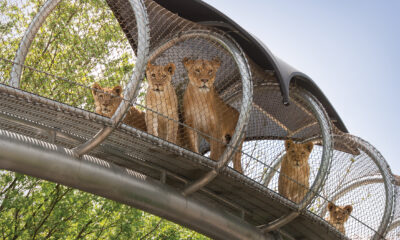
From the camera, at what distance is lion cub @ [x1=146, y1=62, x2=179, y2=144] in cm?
667

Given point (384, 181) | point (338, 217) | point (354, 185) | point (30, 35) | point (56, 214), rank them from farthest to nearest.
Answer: point (56, 214)
point (338, 217)
point (354, 185)
point (384, 181)
point (30, 35)

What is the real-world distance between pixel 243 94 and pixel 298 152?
8.72ft

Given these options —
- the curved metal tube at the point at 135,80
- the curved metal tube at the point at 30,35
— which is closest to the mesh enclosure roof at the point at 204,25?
the curved metal tube at the point at 135,80

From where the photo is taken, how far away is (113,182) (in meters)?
5.82

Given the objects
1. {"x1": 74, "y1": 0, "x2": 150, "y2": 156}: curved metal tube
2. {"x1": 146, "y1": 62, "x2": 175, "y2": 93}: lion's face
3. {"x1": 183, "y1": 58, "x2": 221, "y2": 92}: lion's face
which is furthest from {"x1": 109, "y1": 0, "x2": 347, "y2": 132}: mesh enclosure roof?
{"x1": 74, "y1": 0, "x2": 150, "y2": 156}: curved metal tube

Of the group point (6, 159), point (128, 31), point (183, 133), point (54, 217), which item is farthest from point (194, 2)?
point (54, 217)

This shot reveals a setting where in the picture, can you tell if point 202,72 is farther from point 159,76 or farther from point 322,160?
point 322,160

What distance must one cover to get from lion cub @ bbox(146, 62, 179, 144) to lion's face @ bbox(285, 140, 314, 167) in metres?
2.38

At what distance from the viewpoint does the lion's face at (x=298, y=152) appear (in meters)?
8.43

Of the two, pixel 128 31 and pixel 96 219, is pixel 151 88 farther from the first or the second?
pixel 96 219

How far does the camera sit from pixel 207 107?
6.99 metres

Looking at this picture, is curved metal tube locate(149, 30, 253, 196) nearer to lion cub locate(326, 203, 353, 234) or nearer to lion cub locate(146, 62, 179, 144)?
lion cub locate(146, 62, 179, 144)

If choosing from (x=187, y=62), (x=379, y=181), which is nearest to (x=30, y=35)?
(x=187, y=62)

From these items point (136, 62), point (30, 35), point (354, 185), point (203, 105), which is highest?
point (30, 35)
